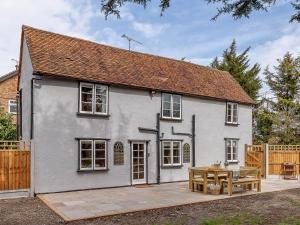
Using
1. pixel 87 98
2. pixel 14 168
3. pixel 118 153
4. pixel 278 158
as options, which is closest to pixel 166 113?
pixel 118 153

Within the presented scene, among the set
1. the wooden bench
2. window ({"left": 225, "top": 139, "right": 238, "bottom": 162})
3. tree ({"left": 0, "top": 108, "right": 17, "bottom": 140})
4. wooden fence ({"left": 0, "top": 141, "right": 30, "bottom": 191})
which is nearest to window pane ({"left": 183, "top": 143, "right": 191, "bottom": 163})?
window ({"left": 225, "top": 139, "right": 238, "bottom": 162})

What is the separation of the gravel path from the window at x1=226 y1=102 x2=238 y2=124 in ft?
34.5

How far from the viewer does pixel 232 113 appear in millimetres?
24938

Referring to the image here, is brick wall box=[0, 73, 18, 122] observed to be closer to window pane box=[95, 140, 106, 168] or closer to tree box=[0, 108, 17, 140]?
tree box=[0, 108, 17, 140]

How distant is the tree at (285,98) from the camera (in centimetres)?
3669

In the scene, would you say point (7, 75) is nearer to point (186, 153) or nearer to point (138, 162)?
point (138, 162)

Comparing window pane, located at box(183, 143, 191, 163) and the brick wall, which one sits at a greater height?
the brick wall

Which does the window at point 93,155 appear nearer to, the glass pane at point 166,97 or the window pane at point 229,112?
the glass pane at point 166,97

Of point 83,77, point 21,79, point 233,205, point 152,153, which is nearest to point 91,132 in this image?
point 83,77

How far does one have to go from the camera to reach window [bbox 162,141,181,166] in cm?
2075

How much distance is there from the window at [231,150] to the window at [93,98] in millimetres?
9907

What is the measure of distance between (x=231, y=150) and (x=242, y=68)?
20519mm

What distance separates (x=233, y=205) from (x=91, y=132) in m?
7.88

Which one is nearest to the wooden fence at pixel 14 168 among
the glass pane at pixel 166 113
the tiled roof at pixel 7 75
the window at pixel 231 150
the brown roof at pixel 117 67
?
the brown roof at pixel 117 67
